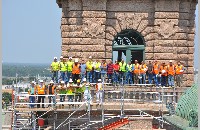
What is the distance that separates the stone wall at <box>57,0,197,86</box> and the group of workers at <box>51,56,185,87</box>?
69cm

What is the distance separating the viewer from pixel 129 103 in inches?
993

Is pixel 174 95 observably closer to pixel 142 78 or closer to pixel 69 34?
pixel 142 78

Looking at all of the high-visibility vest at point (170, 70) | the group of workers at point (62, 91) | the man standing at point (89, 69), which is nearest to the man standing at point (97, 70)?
the man standing at point (89, 69)

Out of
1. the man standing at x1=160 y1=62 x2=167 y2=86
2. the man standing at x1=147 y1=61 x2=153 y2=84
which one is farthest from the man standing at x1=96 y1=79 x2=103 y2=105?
the man standing at x1=160 y1=62 x2=167 y2=86

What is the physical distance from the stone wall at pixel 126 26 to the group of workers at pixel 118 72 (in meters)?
0.69

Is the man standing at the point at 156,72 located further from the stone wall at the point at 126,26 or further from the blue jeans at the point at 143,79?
the stone wall at the point at 126,26

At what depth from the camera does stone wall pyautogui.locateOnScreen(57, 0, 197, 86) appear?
1110 inches

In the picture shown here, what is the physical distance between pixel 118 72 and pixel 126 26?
2532 millimetres

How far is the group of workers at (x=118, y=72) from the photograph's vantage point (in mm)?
26670

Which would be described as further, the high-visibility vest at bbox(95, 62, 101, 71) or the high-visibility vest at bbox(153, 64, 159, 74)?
the high-visibility vest at bbox(153, 64, 159, 74)

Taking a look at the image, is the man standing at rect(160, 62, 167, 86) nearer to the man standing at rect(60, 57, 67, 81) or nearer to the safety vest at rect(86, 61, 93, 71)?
the safety vest at rect(86, 61, 93, 71)

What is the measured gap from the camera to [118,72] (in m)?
27.6

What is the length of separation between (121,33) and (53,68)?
14.9 ft

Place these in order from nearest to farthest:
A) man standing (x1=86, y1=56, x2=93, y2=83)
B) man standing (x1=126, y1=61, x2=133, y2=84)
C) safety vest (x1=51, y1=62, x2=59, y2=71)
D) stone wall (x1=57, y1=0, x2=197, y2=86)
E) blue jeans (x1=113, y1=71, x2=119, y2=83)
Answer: safety vest (x1=51, y1=62, x2=59, y2=71), man standing (x1=86, y1=56, x2=93, y2=83), man standing (x1=126, y1=61, x2=133, y2=84), blue jeans (x1=113, y1=71, x2=119, y2=83), stone wall (x1=57, y1=0, x2=197, y2=86)
